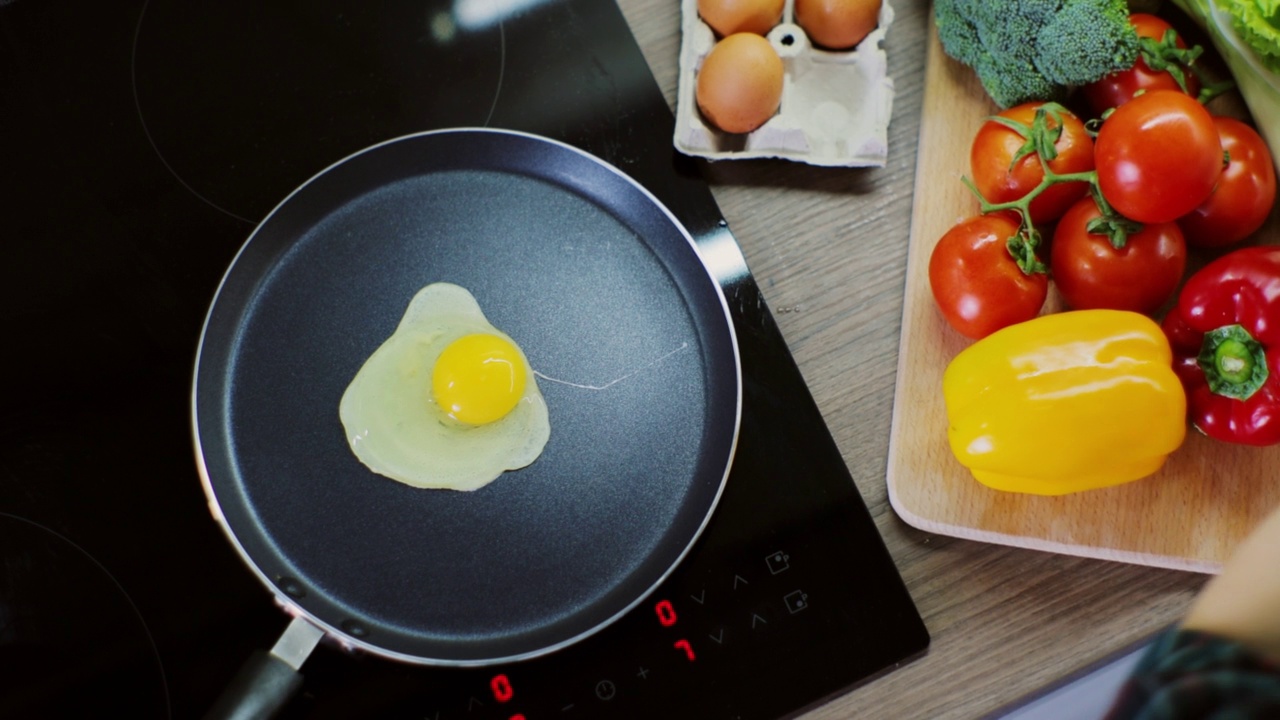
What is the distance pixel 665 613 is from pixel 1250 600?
518 millimetres

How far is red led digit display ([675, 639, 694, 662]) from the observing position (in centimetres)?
81

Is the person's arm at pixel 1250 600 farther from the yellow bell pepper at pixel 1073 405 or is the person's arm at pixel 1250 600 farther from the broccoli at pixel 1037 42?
the broccoli at pixel 1037 42

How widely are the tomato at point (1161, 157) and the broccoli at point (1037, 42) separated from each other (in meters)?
0.08

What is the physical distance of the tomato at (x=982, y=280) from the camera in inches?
32.5

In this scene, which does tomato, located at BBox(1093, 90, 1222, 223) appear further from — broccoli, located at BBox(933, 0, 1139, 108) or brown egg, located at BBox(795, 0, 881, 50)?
brown egg, located at BBox(795, 0, 881, 50)

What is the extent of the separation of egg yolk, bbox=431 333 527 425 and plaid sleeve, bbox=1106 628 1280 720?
1.91 feet

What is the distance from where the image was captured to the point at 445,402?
85cm

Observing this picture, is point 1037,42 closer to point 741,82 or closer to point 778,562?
point 741,82

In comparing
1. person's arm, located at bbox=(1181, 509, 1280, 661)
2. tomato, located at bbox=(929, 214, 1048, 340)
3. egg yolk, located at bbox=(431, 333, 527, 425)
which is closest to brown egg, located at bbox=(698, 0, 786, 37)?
tomato, located at bbox=(929, 214, 1048, 340)

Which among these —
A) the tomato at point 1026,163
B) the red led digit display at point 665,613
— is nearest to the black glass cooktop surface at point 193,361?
the red led digit display at point 665,613

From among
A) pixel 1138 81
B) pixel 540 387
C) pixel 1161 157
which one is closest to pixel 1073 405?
pixel 1161 157

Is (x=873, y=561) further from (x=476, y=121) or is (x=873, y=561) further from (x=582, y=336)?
(x=476, y=121)

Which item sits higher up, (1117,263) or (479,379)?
(479,379)

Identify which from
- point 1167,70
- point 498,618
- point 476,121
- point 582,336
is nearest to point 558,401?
point 582,336
